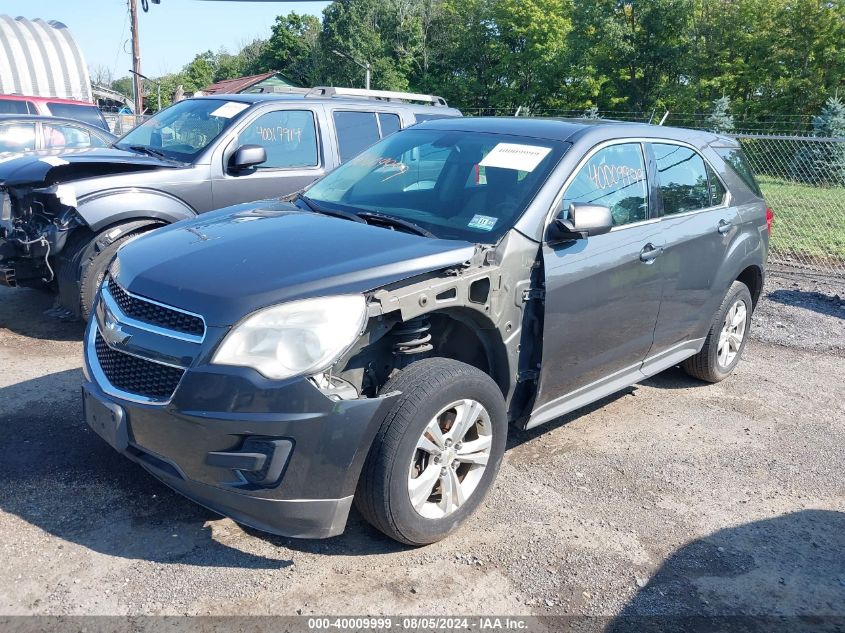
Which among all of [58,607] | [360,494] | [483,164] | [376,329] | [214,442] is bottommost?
[58,607]

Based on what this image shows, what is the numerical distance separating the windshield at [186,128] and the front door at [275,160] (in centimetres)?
22

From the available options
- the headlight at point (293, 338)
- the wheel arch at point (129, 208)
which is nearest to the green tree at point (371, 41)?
the wheel arch at point (129, 208)

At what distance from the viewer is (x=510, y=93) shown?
1786 inches

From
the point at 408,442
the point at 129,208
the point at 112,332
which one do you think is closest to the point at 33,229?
the point at 129,208

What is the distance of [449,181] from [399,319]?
1.28 meters

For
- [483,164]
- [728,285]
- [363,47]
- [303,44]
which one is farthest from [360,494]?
[303,44]

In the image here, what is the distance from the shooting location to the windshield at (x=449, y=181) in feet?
12.3

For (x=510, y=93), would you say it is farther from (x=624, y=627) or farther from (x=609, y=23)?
(x=624, y=627)

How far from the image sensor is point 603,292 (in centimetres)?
394

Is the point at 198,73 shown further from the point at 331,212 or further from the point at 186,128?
the point at 331,212

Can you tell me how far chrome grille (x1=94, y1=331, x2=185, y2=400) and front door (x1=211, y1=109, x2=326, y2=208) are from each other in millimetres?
3226

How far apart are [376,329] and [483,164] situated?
149 cm

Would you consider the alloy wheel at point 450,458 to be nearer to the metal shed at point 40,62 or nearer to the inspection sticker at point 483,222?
the inspection sticker at point 483,222

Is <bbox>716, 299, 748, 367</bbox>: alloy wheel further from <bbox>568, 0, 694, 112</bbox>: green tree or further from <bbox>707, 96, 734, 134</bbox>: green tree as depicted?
<bbox>568, 0, 694, 112</bbox>: green tree
